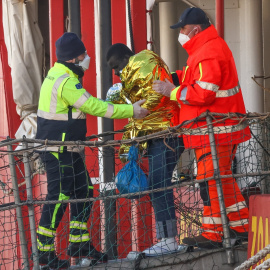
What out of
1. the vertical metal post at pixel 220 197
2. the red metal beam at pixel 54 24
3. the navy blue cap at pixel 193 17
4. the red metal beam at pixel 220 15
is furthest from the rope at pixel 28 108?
the vertical metal post at pixel 220 197

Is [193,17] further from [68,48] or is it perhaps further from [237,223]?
[237,223]

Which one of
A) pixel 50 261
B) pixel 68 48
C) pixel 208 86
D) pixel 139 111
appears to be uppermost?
pixel 68 48

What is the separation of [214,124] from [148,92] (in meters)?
0.80

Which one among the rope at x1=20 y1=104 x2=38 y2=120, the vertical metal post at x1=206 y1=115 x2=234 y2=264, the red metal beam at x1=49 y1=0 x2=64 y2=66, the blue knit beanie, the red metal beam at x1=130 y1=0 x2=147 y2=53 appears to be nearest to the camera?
the vertical metal post at x1=206 y1=115 x2=234 y2=264

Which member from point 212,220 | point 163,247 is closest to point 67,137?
point 163,247

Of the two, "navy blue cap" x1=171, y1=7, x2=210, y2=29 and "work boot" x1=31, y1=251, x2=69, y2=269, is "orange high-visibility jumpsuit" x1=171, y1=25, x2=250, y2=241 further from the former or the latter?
"work boot" x1=31, y1=251, x2=69, y2=269

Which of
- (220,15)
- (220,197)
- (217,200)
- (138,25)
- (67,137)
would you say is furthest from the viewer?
(220,15)

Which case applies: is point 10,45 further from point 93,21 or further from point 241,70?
point 241,70

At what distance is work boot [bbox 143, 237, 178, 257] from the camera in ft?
22.6

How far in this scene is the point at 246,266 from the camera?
5.25 meters

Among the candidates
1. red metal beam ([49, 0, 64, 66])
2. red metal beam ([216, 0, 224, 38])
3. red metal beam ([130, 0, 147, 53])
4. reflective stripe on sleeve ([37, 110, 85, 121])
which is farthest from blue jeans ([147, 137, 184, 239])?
red metal beam ([49, 0, 64, 66])

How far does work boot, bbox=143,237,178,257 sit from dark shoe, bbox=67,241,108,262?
417mm

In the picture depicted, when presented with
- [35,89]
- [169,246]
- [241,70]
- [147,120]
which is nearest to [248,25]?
[241,70]

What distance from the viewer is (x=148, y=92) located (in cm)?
716
